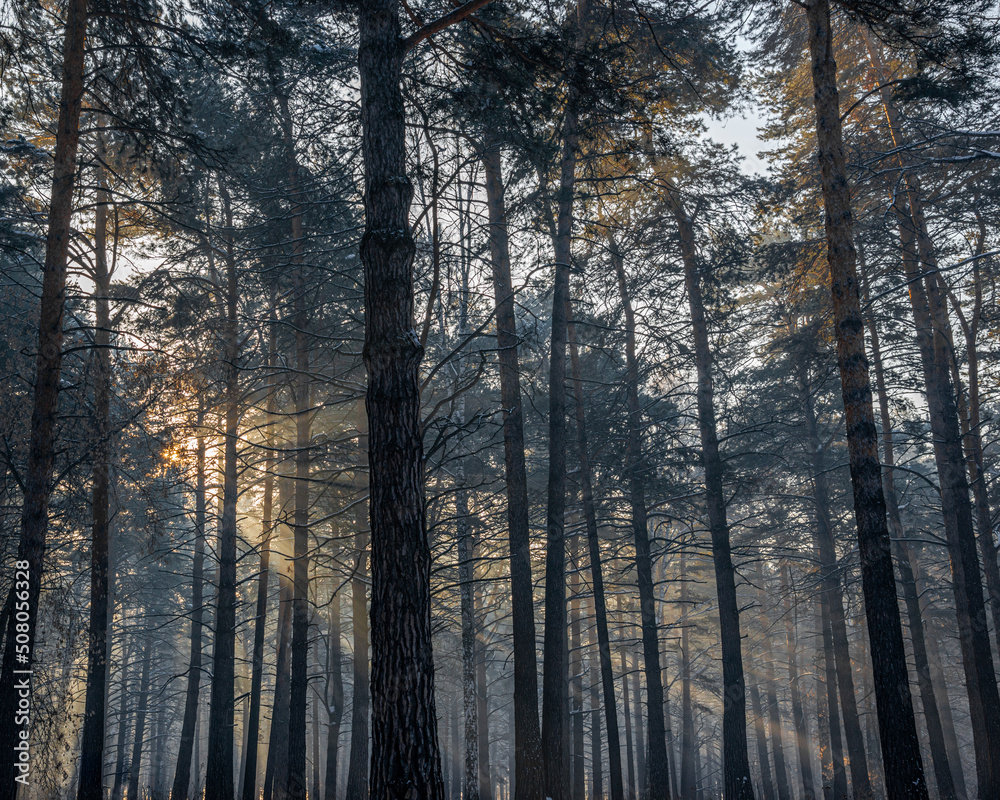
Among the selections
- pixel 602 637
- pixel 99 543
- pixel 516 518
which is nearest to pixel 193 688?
pixel 99 543

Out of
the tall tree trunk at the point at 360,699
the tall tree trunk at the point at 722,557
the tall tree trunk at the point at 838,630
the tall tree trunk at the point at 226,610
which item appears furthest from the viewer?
the tall tree trunk at the point at 838,630

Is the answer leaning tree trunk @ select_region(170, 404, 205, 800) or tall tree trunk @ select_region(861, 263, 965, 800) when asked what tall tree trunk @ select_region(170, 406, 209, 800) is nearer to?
leaning tree trunk @ select_region(170, 404, 205, 800)

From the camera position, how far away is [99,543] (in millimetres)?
11523

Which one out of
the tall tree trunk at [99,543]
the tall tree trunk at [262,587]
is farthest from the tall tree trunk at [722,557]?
the tall tree trunk at [99,543]

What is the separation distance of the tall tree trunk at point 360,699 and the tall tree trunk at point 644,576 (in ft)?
22.8

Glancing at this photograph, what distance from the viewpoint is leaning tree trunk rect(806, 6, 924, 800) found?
271 inches

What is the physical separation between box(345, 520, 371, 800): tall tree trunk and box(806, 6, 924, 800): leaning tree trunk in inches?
442

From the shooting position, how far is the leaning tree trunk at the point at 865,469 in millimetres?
6887

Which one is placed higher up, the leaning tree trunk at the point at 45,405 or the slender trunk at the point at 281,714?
the leaning tree trunk at the point at 45,405

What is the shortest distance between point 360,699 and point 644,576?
9106 millimetres

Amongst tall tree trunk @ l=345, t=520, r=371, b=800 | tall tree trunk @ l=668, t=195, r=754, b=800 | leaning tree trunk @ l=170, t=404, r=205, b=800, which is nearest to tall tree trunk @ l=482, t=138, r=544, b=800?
tall tree trunk @ l=668, t=195, r=754, b=800

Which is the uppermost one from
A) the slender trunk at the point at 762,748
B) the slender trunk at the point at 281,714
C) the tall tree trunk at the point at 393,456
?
the tall tree trunk at the point at 393,456

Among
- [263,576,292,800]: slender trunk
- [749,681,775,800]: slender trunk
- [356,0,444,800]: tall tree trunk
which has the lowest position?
[749,681,775,800]: slender trunk

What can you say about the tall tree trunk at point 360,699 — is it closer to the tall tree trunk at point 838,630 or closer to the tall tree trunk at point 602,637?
the tall tree trunk at point 602,637
